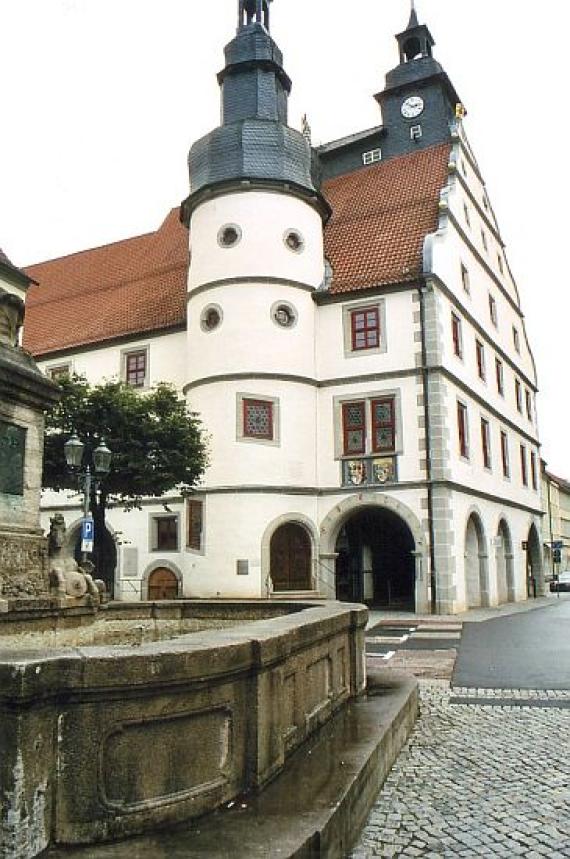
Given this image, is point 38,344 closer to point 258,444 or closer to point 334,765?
point 258,444

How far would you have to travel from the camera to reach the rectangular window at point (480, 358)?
1152 inches

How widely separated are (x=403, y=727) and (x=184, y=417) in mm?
14015

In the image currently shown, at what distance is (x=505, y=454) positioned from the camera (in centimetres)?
3209

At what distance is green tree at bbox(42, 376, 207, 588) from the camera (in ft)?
61.9

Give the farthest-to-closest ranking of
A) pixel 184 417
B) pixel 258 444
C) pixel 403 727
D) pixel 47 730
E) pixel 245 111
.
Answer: pixel 245 111 → pixel 258 444 → pixel 184 417 → pixel 403 727 → pixel 47 730

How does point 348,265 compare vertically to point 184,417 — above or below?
above

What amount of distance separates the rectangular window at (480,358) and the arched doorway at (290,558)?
31.2ft

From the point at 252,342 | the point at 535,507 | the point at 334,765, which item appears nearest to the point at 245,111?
the point at 252,342

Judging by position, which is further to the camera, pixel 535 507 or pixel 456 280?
pixel 535 507

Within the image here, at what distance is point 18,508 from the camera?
23.5 feet

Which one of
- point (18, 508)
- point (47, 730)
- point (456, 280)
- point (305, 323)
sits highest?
point (456, 280)

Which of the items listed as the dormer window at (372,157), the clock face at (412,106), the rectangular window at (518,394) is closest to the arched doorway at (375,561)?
the rectangular window at (518,394)

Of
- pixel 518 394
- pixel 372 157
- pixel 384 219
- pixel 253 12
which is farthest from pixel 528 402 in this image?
pixel 253 12

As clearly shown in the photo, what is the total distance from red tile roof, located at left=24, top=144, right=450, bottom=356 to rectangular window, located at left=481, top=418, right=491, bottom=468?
7.03 m
